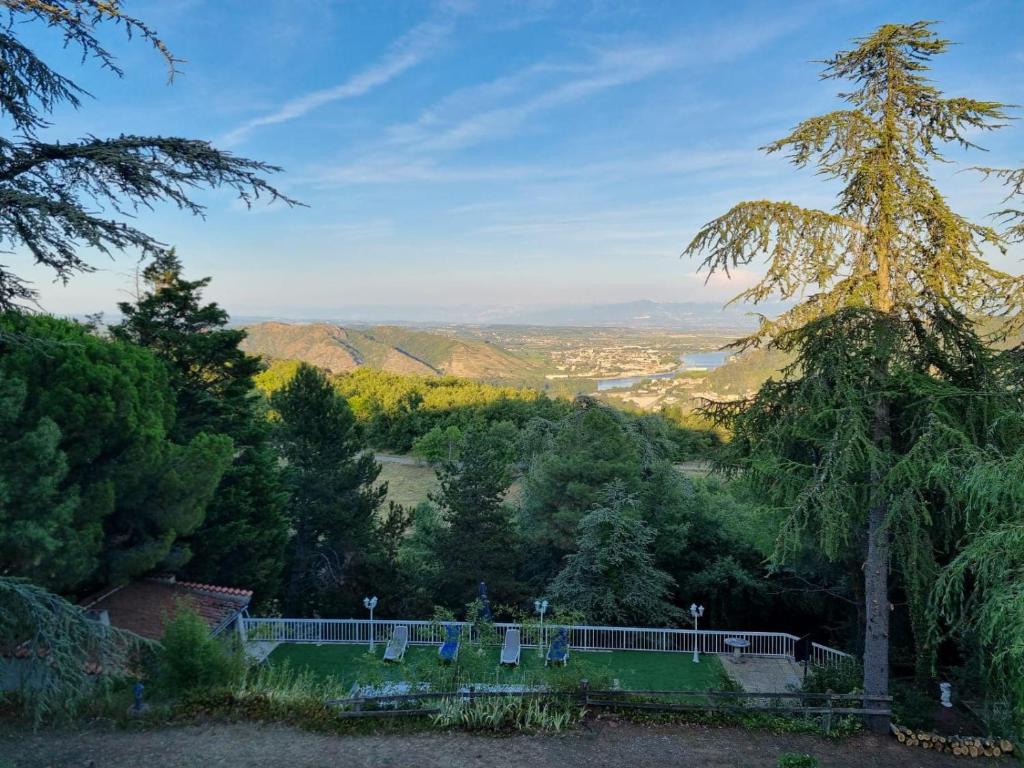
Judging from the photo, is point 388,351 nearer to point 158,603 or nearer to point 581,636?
point 581,636

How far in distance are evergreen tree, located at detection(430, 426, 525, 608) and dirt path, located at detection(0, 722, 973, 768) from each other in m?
7.14

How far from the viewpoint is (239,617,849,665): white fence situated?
13414 mm

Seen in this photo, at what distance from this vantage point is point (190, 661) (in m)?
8.27

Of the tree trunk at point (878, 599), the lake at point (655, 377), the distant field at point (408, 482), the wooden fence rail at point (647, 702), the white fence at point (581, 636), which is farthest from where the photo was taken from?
the lake at point (655, 377)

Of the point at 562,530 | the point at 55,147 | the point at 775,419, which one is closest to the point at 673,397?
the point at 562,530

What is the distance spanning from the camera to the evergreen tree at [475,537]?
14.8 metres

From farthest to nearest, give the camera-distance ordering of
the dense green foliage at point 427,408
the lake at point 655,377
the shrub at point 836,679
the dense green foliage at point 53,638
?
the lake at point 655,377 < the dense green foliage at point 427,408 < the shrub at point 836,679 < the dense green foliage at point 53,638

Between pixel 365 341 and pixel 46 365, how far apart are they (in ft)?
528

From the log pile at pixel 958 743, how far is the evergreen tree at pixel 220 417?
1215cm

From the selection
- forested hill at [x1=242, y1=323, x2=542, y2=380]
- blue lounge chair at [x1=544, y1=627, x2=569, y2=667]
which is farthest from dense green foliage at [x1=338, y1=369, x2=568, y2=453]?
forested hill at [x1=242, y1=323, x2=542, y2=380]

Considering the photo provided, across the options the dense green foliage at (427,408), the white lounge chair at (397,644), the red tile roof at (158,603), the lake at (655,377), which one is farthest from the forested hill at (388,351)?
the red tile roof at (158,603)

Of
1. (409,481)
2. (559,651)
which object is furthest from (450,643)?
(409,481)

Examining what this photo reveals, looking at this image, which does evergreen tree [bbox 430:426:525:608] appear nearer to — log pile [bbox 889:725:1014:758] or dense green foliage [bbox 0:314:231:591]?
dense green foliage [bbox 0:314:231:591]

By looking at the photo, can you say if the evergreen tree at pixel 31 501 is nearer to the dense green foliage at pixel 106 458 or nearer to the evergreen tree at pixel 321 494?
the dense green foliage at pixel 106 458
